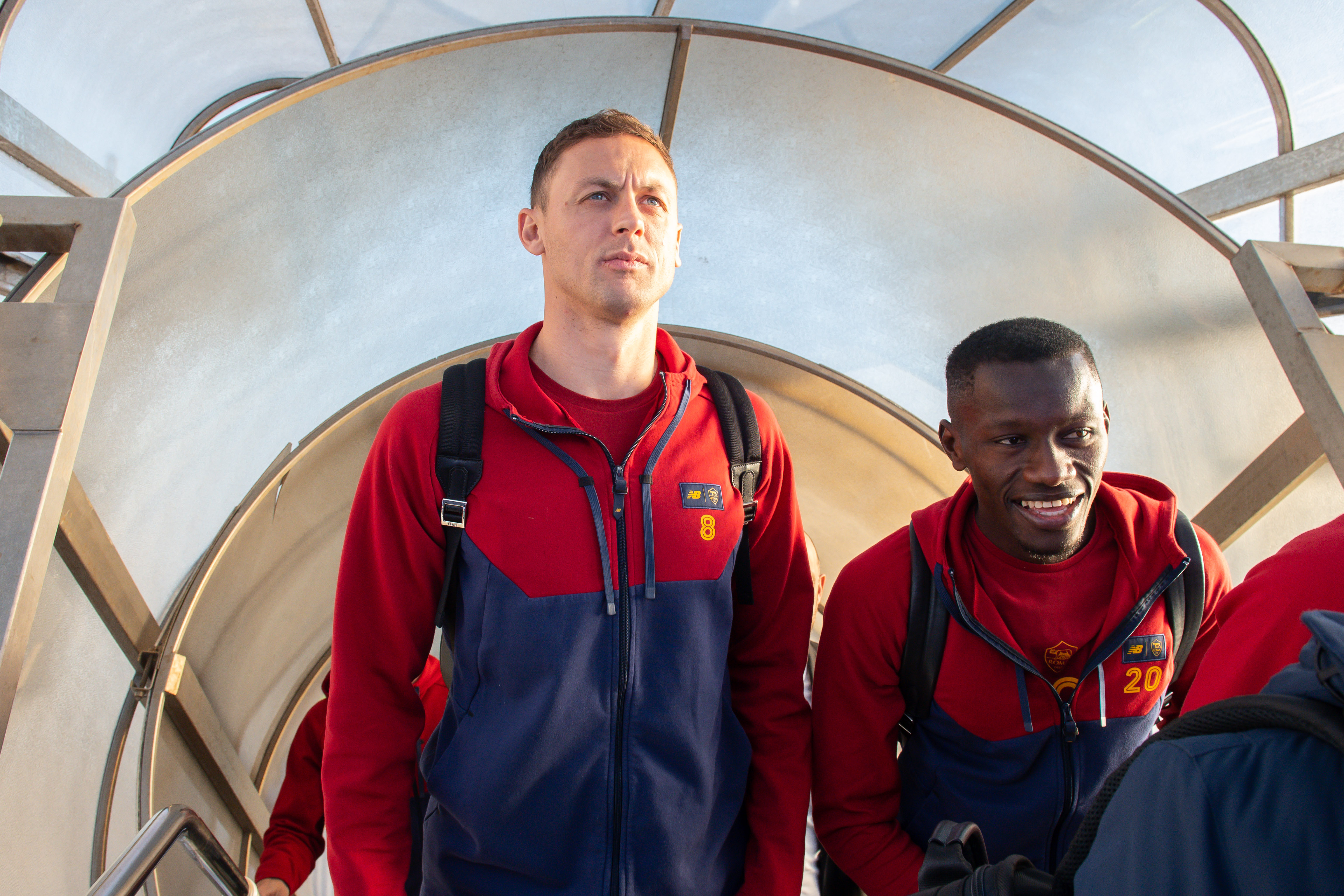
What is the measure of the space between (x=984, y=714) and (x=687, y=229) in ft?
12.6

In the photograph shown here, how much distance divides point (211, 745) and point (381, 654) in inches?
141

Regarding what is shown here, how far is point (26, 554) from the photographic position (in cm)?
238

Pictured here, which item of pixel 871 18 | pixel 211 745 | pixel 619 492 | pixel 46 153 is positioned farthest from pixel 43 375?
pixel 871 18

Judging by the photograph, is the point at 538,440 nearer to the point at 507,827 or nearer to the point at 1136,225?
the point at 507,827

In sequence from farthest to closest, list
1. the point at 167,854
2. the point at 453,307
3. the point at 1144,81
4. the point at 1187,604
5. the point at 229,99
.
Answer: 1. the point at 229,99
2. the point at 1144,81
3. the point at 453,307
4. the point at 1187,604
5. the point at 167,854

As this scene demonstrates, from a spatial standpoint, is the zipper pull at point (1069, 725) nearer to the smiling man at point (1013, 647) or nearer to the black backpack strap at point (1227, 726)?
the smiling man at point (1013, 647)

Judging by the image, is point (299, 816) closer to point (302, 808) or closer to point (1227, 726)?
point (302, 808)

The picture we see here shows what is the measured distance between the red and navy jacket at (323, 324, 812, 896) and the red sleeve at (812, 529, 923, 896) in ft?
0.47

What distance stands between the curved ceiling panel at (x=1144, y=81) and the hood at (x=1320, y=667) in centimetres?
728

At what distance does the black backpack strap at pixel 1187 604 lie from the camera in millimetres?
2594

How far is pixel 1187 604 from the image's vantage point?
261cm

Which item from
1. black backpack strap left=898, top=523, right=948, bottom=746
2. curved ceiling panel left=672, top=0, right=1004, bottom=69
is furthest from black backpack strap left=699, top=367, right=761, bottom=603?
curved ceiling panel left=672, top=0, right=1004, bottom=69

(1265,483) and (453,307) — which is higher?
(453,307)

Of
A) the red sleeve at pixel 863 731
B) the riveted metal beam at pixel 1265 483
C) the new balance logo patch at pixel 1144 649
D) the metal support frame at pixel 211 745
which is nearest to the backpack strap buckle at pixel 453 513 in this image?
the red sleeve at pixel 863 731
